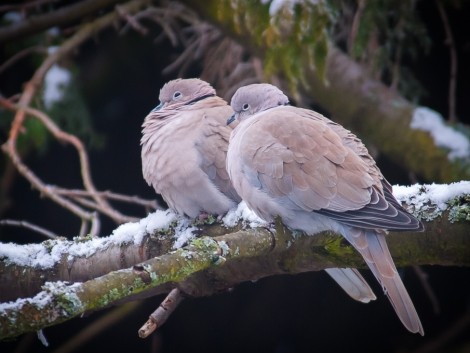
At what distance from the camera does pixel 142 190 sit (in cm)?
472

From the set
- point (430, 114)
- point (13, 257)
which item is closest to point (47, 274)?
point (13, 257)

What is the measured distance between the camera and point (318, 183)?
7.78 feet

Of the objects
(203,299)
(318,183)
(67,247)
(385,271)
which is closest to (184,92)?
(67,247)

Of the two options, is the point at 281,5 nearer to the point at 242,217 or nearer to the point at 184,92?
the point at 184,92

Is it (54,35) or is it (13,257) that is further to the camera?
(54,35)

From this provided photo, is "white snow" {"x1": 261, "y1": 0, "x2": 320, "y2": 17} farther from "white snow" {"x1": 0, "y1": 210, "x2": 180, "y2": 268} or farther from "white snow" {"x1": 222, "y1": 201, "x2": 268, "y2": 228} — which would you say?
"white snow" {"x1": 0, "y1": 210, "x2": 180, "y2": 268}

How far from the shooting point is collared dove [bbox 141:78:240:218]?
2.89 meters

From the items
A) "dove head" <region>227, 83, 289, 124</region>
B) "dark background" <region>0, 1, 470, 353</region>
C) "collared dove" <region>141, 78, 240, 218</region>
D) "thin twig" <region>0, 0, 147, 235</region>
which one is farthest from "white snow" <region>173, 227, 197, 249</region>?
"dark background" <region>0, 1, 470, 353</region>

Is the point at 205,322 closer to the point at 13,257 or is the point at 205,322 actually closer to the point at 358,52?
the point at 358,52

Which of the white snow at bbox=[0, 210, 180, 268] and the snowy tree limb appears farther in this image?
the white snow at bbox=[0, 210, 180, 268]

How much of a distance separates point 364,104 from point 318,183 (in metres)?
1.59

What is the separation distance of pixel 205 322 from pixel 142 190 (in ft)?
2.90

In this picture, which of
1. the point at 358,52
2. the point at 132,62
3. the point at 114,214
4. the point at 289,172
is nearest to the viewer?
the point at 289,172

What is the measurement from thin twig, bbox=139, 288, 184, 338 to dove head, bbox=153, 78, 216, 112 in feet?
3.30
